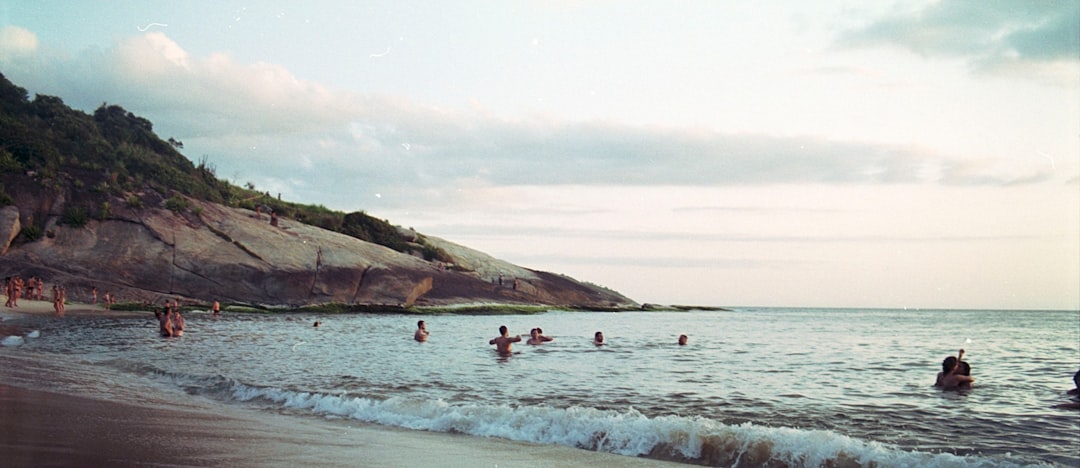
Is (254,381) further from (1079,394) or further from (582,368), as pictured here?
(1079,394)

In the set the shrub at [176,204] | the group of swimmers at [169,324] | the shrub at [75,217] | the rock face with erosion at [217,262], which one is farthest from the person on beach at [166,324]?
the shrub at [176,204]

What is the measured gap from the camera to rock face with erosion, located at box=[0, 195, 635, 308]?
43.0m

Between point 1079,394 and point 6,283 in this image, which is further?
point 6,283

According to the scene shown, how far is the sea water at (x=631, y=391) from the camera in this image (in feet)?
30.9

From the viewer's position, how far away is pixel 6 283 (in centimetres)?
3944

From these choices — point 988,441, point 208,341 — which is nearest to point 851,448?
point 988,441

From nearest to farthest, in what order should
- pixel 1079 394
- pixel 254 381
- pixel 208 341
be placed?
pixel 1079 394, pixel 254 381, pixel 208 341

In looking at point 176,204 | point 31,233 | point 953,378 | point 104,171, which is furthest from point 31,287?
point 953,378

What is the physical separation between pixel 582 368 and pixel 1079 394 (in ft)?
32.5

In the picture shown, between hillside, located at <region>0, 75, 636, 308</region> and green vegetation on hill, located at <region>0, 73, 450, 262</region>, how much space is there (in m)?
0.10

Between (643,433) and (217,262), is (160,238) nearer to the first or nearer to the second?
(217,262)

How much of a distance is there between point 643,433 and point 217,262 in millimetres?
42238

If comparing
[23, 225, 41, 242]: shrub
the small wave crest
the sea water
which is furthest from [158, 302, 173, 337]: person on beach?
[23, 225, 41, 242]: shrub

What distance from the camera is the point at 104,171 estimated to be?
5016 cm
